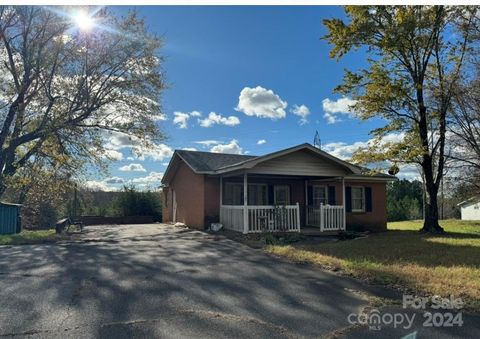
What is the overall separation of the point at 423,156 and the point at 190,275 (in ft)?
44.4

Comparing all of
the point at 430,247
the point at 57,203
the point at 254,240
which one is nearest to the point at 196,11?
the point at 254,240

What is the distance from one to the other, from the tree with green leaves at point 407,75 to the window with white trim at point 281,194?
3.66 meters

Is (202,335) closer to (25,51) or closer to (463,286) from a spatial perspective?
(463,286)

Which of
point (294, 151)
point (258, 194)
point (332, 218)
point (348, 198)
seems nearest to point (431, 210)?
point (348, 198)

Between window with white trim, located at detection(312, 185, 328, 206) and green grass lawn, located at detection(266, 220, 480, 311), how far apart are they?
6.88 metres

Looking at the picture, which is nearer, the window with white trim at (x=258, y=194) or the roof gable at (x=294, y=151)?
the roof gable at (x=294, y=151)

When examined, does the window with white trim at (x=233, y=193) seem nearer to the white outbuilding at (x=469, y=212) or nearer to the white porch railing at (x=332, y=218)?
the white porch railing at (x=332, y=218)

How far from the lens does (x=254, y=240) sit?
12.3 meters

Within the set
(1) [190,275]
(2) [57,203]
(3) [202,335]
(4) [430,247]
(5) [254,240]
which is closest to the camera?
(3) [202,335]

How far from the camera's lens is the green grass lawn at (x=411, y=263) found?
19.7 feet

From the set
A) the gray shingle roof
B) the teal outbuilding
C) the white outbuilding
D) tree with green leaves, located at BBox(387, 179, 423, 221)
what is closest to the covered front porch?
the gray shingle roof

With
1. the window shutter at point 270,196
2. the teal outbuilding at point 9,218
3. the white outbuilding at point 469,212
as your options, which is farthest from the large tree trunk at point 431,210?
the white outbuilding at point 469,212

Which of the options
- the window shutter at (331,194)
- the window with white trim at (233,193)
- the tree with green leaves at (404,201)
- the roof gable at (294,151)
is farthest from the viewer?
the tree with green leaves at (404,201)

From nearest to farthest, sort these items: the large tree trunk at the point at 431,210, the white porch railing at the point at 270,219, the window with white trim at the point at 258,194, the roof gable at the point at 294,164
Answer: the roof gable at the point at 294,164
the white porch railing at the point at 270,219
the large tree trunk at the point at 431,210
the window with white trim at the point at 258,194
